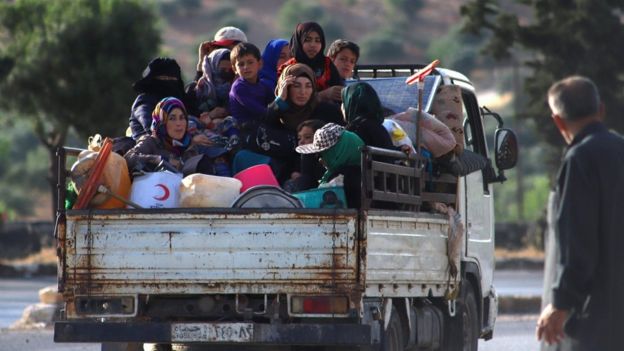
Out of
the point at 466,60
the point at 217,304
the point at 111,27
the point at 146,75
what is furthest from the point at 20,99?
the point at 466,60

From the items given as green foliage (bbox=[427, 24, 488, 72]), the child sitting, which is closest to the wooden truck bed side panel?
the child sitting

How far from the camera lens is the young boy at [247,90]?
11.6m

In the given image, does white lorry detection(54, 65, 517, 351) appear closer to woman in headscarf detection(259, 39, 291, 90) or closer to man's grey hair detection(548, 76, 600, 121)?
woman in headscarf detection(259, 39, 291, 90)

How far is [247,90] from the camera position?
11734 mm

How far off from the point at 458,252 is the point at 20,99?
89.6 feet

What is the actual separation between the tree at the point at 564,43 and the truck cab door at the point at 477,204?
17.4 m

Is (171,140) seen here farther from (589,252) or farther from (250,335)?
(589,252)

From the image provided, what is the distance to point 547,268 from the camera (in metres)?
6.84

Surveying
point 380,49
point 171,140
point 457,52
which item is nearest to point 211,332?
point 171,140

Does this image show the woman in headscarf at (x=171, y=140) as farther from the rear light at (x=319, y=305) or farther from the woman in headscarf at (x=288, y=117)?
the rear light at (x=319, y=305)

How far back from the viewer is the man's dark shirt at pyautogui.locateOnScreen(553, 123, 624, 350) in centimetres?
661

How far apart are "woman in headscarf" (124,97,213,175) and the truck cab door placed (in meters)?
2.17

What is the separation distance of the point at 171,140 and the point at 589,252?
5.06 m

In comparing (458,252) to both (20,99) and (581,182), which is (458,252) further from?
(20,99)
